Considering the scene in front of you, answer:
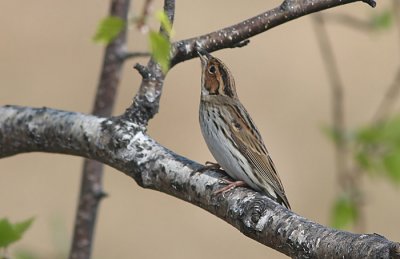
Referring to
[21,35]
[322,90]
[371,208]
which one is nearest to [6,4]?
[21,35]

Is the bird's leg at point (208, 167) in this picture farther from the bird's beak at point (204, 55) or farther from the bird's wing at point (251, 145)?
the bird's beak at point (204, 55)

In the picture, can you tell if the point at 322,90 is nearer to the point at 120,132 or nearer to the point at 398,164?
the point at 398,164

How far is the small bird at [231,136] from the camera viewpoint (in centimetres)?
425

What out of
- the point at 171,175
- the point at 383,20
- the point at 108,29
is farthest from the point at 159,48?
the point at 383,20

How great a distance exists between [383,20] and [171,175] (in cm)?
256

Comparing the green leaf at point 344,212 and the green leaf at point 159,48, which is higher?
the green leaf at point 159,48

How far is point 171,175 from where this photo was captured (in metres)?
3.54

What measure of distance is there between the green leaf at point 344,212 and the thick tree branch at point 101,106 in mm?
1167

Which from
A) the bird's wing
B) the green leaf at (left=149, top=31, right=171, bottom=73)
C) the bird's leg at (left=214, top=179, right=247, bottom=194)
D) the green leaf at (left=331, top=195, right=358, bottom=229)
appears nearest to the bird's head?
the bird's wing

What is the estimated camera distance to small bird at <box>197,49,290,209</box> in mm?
4246

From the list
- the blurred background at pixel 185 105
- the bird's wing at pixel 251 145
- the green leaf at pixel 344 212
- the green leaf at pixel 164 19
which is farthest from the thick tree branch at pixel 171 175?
the blurred background at pixel 185 105

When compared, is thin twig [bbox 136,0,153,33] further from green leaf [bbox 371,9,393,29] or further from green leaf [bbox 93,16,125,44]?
green leaf [bbox 371,9,393,29]

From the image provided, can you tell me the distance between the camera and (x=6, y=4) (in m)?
12.5

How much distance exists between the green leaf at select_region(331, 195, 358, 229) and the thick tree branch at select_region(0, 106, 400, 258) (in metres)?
1.48
